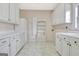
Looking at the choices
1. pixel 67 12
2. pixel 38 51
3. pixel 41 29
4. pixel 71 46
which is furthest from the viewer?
pixel 41 29

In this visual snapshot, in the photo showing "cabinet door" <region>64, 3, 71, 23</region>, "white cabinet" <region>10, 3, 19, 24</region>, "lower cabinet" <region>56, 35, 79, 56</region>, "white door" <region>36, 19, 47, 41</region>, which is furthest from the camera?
"white door" <region>36, 19, 47, 41</region>

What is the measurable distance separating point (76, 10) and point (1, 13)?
2.61 metres

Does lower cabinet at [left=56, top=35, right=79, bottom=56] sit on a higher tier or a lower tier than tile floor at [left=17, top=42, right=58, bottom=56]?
higher

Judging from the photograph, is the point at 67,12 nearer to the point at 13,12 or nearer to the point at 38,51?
the point at 38,51

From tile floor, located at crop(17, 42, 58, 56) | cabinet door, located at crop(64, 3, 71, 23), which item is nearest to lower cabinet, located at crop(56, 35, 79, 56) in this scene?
tile floor, located at crop(17, 42, 58, 56)

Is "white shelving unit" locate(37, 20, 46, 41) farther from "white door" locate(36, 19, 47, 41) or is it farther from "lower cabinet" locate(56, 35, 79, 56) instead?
"lower cabinet" locate(56, 35, 79, 56)

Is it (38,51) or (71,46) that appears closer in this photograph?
(71,46)

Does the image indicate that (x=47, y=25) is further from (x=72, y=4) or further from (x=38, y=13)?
(x=72, y=4)

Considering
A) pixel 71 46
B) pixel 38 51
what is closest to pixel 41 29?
pixel 38 51

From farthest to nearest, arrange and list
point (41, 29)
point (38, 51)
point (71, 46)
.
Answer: point (41, 29) < point (38, 51) < point (71, 46)

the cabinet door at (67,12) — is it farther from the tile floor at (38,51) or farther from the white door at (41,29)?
the white door at (41,29)

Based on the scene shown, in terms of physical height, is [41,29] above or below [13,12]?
below

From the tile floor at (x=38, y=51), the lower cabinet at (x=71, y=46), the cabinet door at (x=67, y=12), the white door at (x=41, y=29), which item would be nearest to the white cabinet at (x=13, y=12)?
the tile floor at (x=38, y=51)

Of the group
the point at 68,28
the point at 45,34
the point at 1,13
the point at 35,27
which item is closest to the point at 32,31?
A: the point at 35,27
